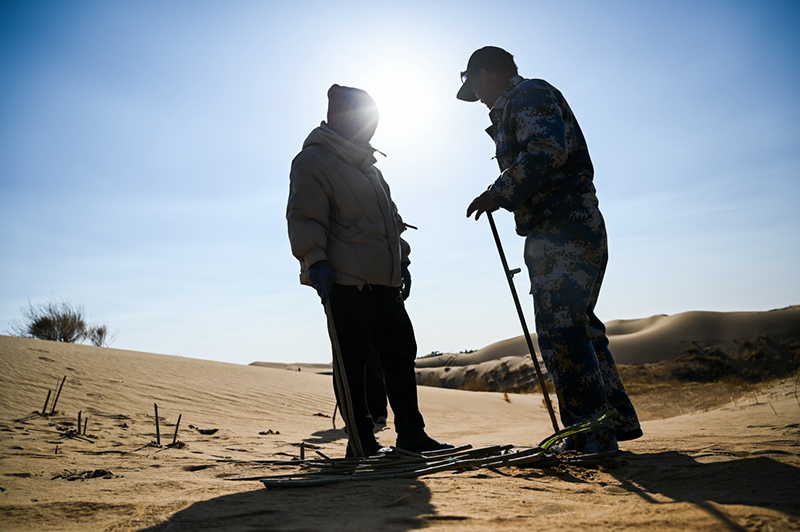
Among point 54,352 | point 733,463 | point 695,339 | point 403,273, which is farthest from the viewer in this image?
point 695,339

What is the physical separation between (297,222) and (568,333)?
64.3 inches

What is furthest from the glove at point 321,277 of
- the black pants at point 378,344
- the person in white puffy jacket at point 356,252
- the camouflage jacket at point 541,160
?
the camouflage jacket at point 541,160

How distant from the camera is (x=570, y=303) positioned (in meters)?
2.78

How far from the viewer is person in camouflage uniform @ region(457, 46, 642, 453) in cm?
274

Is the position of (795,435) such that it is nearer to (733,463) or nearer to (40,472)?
(733,463)

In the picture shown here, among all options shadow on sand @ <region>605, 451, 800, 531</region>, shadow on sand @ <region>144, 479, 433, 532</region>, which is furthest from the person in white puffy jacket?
shadow on sand @ <region>605, 451, 800, 531</region>

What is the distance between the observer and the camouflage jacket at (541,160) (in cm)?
286

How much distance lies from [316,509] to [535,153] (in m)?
2.03

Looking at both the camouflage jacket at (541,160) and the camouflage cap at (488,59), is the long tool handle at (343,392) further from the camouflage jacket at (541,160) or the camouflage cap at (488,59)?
the camouflage cap at (488,59)

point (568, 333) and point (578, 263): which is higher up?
point (578, 263)

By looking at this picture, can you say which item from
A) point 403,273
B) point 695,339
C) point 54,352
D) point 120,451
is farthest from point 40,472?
point 695,339

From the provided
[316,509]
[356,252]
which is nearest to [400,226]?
[356,252]

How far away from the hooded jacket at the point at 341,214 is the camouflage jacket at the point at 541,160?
0.78 metres

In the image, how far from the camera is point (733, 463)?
87.6 inches
